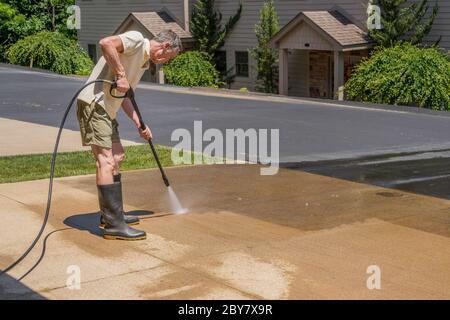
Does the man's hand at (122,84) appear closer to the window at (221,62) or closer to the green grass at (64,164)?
the green grass at (64,164)

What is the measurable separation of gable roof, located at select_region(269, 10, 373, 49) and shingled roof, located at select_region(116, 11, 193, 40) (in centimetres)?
671

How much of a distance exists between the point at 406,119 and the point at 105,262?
496 inches

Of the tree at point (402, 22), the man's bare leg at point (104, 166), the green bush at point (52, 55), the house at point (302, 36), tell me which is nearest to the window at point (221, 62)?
the house at point (302, 36)

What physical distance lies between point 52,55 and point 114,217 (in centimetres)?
2764

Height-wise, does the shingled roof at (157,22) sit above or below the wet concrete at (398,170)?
above

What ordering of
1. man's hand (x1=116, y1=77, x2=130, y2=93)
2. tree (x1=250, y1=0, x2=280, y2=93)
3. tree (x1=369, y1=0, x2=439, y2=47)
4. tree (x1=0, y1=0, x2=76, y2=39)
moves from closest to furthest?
1. man's hand (x1=116, y1=77, x2=130, y2=93)
2. tree (x1=369, y1=0, x2=439, y2=47)
3. tree (x1=250, y1=0, x2=280, y2=93)
4. tree (x1=0, y1=0, x2=76, y2=39)

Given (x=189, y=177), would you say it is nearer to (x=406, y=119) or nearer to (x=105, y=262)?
(x=105, y=262)

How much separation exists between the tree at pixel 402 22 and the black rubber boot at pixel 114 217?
696 inches

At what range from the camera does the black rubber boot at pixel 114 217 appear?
21.5ft

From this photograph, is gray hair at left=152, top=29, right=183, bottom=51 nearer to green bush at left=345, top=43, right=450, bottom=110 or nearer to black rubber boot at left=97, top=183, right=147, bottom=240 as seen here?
black rubber boot at left=97, top=183, right=147, bottom=240

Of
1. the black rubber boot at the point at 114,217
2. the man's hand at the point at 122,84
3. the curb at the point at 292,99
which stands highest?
the man's hand at the point at 122,84

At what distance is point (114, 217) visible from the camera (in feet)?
21.7

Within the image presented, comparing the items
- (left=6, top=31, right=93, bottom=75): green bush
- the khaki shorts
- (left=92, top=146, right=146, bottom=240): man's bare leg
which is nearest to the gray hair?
the khaki shorts

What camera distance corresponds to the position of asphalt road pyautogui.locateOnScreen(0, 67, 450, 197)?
411 inches
